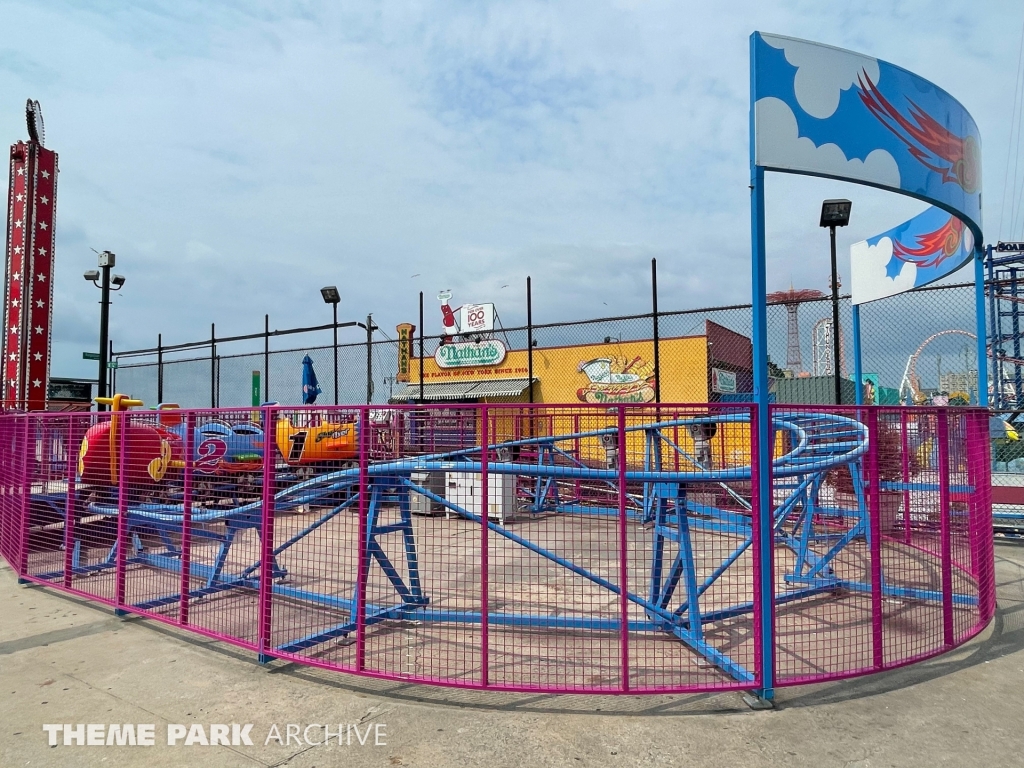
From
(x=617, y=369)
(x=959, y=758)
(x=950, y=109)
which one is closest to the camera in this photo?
(x=959, y=758)

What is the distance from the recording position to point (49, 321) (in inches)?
458

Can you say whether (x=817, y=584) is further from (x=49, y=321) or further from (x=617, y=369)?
(x=617, y=369)

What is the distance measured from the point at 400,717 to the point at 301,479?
2.16 m

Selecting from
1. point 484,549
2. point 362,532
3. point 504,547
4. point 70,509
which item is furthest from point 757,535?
point 70,509

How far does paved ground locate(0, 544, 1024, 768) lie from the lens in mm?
3104

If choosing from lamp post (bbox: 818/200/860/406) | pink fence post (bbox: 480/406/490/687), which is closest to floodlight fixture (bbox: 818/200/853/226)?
lamp post (bbox: 818/200/860/406)

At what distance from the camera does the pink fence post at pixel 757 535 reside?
3.62 metres

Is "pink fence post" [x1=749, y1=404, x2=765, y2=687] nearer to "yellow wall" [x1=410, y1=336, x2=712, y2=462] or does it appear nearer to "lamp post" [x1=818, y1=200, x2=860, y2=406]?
"lamp post" [x1=818, y1=200, x2=860, y2=406]

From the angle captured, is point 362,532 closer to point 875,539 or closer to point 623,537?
point 623,537

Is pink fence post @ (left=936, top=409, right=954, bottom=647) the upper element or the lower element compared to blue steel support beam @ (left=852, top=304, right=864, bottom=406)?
lower

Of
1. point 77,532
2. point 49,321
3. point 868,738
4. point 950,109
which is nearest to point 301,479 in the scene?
point 77,532

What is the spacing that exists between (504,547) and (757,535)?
77.5 inches

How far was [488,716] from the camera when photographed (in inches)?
138

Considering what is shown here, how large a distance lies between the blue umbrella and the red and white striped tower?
456 centimetres
